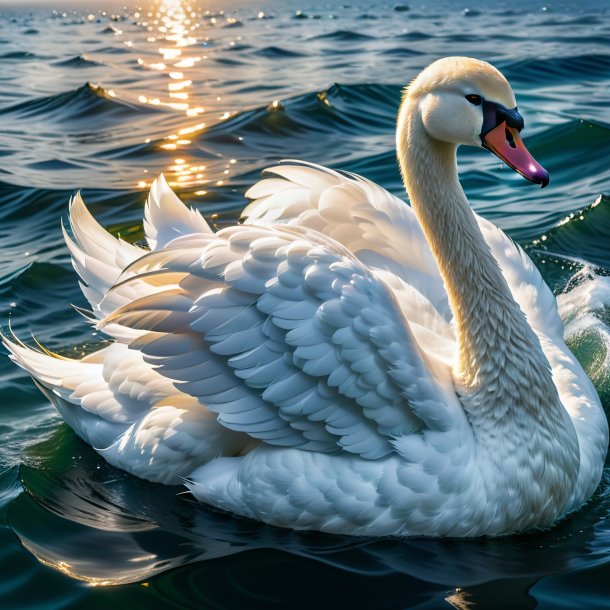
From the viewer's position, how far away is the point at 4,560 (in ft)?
14.9

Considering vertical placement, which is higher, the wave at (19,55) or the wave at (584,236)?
the wave at (19,55)

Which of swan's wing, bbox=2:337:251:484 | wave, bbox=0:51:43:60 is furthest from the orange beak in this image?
wave, bbox=0:51:43:60

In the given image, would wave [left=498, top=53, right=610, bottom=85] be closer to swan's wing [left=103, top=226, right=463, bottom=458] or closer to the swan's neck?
the swan's neck

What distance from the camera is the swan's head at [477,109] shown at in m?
4.48

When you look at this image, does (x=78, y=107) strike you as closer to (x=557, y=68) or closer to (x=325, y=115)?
(x=325, y=115)

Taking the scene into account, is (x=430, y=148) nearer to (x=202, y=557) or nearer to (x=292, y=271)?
(x=292, y=271)

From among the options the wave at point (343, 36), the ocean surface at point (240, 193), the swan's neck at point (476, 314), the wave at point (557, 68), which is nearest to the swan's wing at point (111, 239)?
the ocean surface at point (240, 193)

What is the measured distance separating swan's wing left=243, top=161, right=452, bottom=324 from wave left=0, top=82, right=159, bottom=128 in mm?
7277

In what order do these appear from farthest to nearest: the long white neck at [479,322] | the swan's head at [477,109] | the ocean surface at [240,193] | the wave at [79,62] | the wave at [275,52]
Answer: the wave at [275,52] → the wave at [79,62] → the long white neck at [479,322] → the swan's head at [477,109] → the ocean surface at [240,193]

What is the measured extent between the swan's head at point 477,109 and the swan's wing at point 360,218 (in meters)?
1.02

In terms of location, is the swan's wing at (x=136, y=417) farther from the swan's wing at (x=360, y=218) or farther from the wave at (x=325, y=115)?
the wave at (x=325, y=115)

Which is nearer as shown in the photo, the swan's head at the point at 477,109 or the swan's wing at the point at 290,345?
the swan's wing at the point at 290,345

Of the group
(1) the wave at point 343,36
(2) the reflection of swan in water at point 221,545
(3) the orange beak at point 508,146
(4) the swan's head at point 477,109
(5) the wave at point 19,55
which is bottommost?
(2) the reflection of swan in water at point 221,545

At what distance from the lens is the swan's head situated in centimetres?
448
